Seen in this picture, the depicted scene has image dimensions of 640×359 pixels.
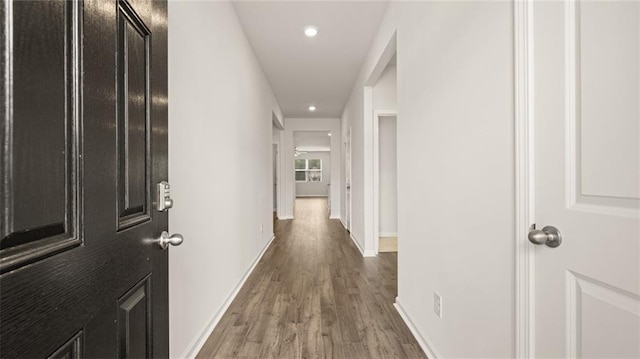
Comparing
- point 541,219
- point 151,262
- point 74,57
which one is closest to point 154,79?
point 74,57

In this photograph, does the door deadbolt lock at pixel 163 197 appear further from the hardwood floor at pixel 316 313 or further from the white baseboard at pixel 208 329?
the hardwood floor at pixel 316 313

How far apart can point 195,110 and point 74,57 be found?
127 cm

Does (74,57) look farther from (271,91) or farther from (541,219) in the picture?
(271,91)

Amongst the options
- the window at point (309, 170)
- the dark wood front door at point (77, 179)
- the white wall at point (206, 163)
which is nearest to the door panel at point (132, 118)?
the dark wood front door at point (77, 179)

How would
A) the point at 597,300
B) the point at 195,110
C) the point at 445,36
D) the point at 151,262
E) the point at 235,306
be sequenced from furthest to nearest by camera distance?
the point at 235,306 < the point at 195,110 < the point at 445,36 < the point at 151,262 < the point at 597,300

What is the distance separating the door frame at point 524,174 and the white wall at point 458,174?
0.13 ft

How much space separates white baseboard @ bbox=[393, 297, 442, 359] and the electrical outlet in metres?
0.21

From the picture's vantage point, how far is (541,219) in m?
0.93

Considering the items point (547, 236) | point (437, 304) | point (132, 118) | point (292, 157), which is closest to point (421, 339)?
point (437, 304)

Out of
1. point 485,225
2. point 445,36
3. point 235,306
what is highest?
point 445,36

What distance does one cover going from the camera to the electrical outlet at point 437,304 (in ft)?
5.15

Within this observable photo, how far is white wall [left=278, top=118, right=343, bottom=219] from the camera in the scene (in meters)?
7.27

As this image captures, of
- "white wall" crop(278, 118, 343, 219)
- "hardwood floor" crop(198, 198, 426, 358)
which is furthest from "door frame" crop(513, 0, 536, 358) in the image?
"white wall" crop(278, 118, 343, 219)

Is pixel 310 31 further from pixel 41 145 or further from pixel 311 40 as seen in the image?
pixel 41 145
